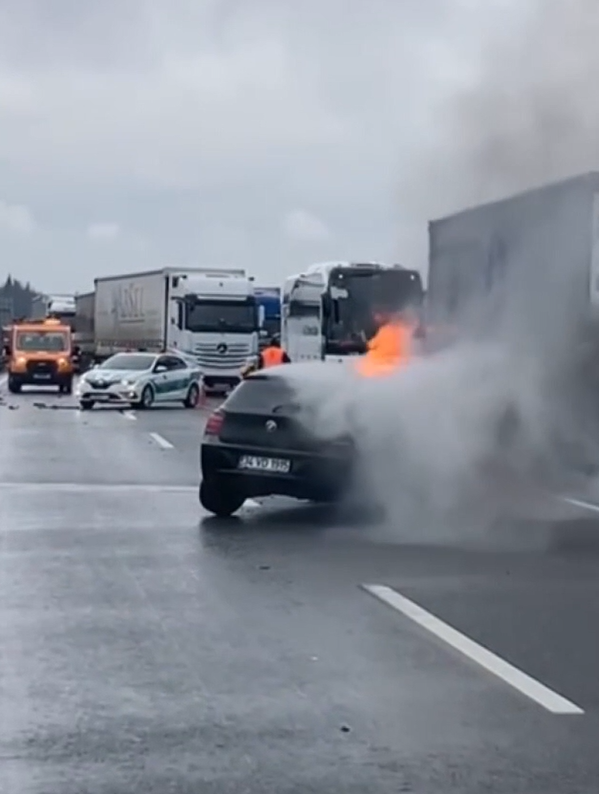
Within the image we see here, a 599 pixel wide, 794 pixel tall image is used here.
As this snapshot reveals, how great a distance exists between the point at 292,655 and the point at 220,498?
22.6ft

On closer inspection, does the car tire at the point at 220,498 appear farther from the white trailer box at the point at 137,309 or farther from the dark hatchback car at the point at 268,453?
the white trailer box at the point at 137,309

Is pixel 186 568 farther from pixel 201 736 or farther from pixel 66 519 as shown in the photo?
pixel 201 736

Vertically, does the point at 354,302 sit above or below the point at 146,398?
above

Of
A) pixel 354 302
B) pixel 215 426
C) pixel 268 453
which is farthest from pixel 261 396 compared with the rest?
pixel 354 302

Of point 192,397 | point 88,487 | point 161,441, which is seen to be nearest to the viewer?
point 88,487

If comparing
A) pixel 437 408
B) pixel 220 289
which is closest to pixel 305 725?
pixel 437 408

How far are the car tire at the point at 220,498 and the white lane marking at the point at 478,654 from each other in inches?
175

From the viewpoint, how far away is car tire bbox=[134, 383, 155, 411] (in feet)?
131

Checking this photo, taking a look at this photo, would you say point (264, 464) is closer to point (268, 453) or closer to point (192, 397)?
point (268, 453)

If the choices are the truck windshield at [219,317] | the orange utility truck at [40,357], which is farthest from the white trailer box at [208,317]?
the orange utility truck at [40,357]

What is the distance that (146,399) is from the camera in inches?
1586

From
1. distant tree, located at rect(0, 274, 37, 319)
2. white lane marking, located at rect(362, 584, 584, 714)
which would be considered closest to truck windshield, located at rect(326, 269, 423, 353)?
white lane marking, located at rect(362, 584, 584, 714)

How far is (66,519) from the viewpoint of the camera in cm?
1520

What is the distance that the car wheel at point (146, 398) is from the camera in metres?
40.1
